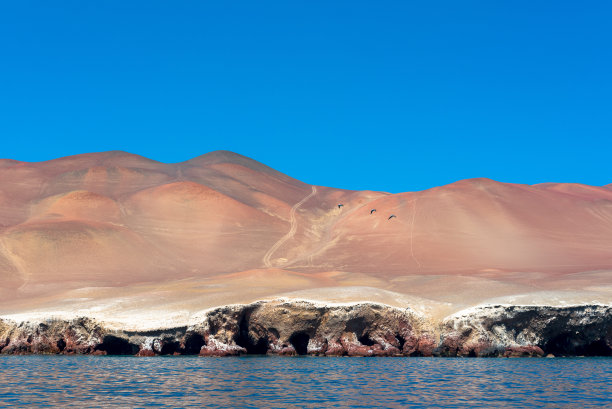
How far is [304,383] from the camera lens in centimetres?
2709

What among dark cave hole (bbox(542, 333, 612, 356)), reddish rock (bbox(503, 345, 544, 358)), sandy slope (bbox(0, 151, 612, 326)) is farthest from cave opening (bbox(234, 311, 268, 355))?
dark cave hole (bbox(542, 333, 612, 356))

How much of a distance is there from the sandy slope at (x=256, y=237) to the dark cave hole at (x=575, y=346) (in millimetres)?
7877

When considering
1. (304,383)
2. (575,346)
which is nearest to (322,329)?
(575,346)

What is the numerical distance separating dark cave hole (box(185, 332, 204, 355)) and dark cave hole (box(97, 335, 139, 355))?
2.96m

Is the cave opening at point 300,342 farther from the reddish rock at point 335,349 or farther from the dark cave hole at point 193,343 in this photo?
the dark cave hole at point 193,343

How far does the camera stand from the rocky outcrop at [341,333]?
1620 inches

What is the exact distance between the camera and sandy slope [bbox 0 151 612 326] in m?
62.5

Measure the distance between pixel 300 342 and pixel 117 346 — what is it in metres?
11.0

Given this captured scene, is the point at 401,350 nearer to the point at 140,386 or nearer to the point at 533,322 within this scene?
the point at 533,322

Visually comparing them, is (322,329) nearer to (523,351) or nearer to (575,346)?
(523,351)

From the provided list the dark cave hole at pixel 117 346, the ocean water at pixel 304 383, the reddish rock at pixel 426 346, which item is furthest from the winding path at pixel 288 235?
the ocean water at pixel 304 383

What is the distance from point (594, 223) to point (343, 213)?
4004 cm

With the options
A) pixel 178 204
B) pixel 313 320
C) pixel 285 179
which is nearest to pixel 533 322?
pixel 313 320

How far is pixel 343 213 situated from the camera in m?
124
